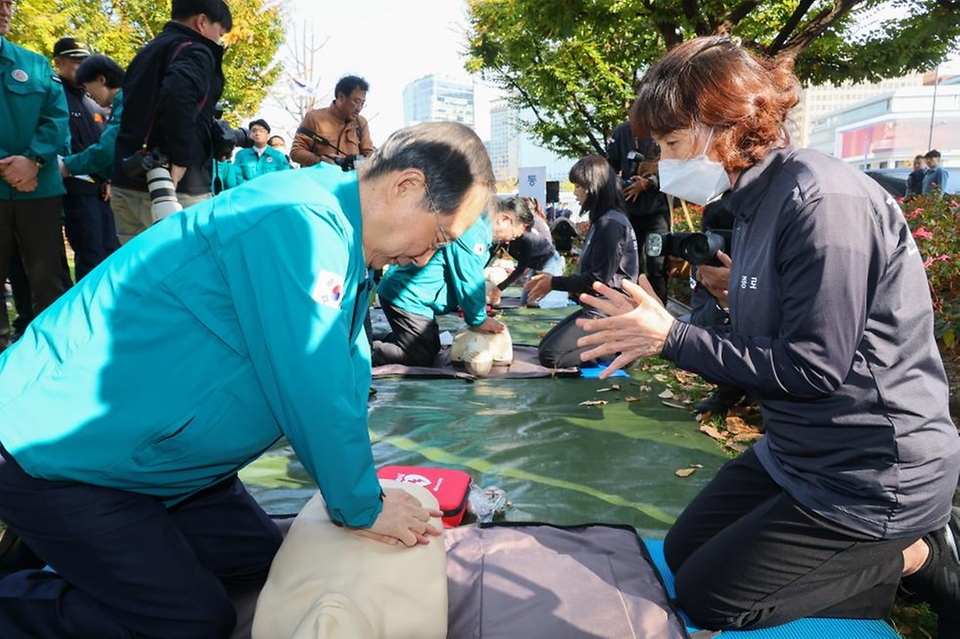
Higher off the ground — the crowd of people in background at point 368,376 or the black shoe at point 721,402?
the crowd of people in background at point 368,376

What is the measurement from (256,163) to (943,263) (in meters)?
8.43

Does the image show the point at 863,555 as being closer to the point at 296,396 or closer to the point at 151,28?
the point at 296,396

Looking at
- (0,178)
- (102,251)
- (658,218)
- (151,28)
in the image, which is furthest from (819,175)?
(151,28)

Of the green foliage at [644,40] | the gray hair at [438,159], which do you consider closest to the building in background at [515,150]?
the green foliage at [644,40]

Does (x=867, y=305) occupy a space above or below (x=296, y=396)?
above

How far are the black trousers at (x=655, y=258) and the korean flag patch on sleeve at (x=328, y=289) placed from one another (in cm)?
460

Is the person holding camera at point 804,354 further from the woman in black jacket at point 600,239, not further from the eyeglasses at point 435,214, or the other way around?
the woman in black jacket at point 600,239

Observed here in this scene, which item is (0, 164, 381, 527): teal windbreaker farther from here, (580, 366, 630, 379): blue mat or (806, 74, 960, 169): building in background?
(806, 74, 960, 169): building in background

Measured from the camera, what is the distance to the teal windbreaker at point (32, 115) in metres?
3.64

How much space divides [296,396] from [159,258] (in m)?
0.45

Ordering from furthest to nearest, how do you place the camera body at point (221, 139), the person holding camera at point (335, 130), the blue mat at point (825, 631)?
the person holding camera at point (335, 130) → the camera body at point (221, 139) → the blue mat at point (825, 631)

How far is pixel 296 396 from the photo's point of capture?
4.73ft

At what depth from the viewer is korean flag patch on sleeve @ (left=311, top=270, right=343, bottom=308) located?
143 cm

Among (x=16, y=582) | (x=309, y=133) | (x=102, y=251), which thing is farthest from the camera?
(x=309, y=133)
